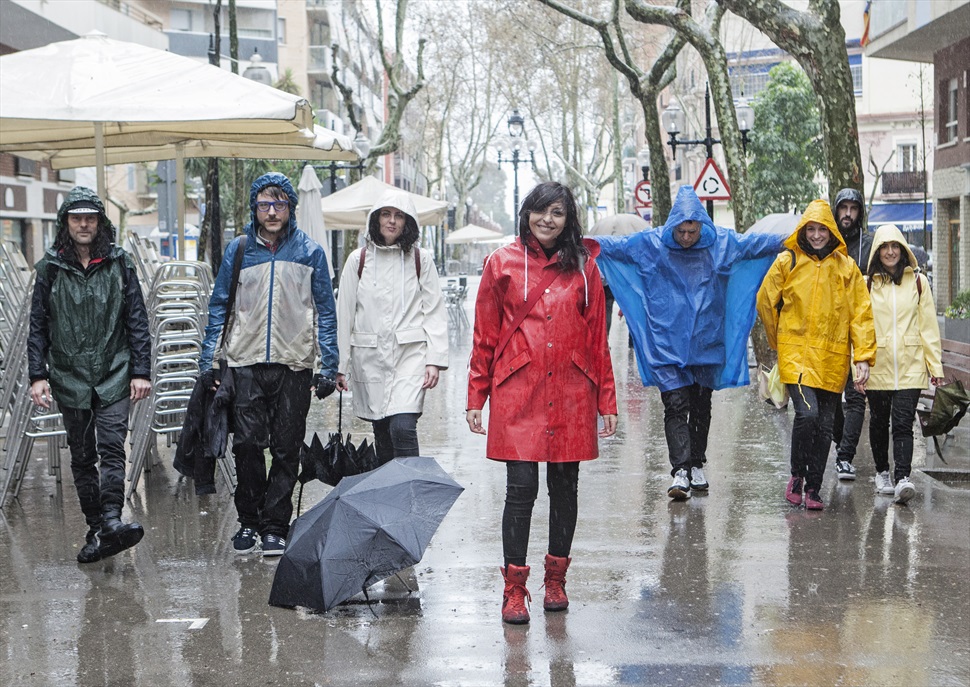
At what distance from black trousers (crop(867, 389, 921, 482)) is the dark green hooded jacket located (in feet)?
14.8

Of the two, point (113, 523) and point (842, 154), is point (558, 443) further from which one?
point (842, 154)

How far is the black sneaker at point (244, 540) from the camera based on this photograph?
275 inches

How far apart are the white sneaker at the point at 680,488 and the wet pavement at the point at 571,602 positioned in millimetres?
77

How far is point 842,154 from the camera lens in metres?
13.0

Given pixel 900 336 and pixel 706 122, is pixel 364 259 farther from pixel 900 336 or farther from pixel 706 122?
pixel 706 122

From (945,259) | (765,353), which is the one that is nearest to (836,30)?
(765,353)

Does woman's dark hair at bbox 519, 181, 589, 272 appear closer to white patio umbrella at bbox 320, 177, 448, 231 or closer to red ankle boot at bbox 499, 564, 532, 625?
red ankle boot at bbox 499, 564, 532, 625

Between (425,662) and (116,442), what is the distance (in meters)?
2.47

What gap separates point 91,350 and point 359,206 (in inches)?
573

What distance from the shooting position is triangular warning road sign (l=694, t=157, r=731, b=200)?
19989 mm

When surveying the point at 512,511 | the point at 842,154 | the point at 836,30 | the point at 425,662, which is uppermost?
the point at 836,30

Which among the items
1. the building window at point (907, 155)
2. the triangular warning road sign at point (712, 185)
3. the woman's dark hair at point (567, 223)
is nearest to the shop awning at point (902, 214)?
the building window at point (907, 155)

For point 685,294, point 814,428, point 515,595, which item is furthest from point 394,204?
point 814,428

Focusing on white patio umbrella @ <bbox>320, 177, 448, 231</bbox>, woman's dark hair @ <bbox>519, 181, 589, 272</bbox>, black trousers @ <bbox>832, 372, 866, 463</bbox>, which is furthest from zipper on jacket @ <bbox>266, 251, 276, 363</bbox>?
white patio umbrella @ <bbox>320, 177, 448, 231</bbox>
